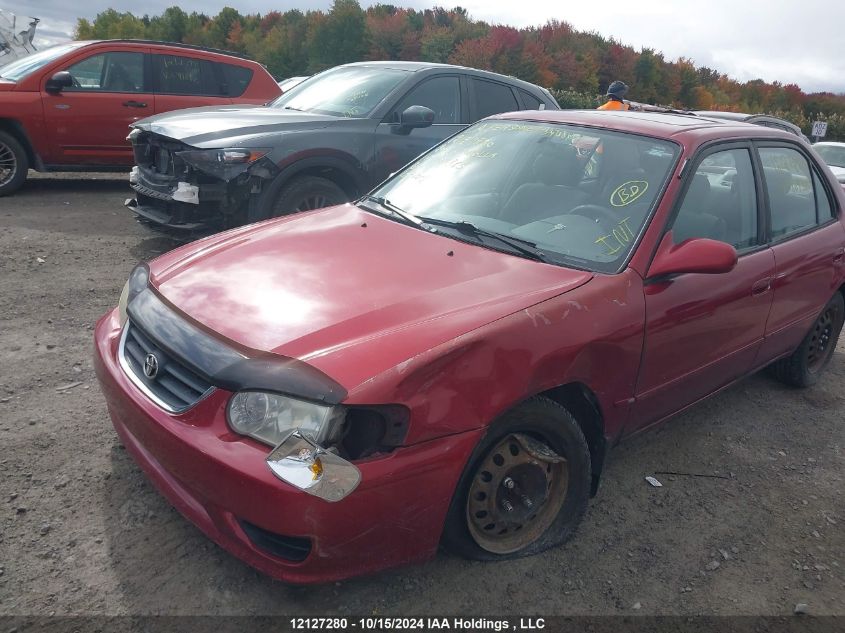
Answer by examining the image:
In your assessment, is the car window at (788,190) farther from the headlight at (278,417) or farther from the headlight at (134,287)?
the headlight at (134,287)

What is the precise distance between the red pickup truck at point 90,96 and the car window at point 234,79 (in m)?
0.02

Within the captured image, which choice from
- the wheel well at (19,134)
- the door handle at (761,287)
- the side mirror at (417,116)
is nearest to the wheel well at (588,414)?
the door handle at (761,287)

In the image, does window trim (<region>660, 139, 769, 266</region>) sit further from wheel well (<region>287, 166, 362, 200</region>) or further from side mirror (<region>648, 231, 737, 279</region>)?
wheel well (<region>287, 166, 362, 200</region>)

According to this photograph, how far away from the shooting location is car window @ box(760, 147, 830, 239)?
3660 millimetres

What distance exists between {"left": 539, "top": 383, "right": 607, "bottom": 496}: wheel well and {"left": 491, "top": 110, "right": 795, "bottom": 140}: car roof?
133 cm

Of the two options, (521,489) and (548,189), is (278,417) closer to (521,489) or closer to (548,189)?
(521,489)

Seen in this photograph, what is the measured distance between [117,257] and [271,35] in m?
29.5

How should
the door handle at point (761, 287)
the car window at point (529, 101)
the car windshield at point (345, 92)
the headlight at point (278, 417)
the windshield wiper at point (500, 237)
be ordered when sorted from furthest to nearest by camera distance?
the car window at point (529, 101) < the car windshield at point (345, 92) < the door handle at point (761, 287) < the windshield wiper at point (500, 237) < the headlight at point (278, 417)

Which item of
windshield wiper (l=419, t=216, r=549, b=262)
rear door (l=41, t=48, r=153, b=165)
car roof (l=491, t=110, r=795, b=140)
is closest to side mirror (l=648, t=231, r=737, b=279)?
windshield wiper (l=419, t=216, r=549, b=262)

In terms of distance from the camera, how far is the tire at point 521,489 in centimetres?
235

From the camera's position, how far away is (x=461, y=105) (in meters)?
6.52

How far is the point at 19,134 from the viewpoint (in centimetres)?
738

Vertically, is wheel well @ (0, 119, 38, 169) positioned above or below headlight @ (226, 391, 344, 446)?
below

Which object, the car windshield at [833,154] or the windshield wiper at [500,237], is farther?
the car windshield at [833,154]
